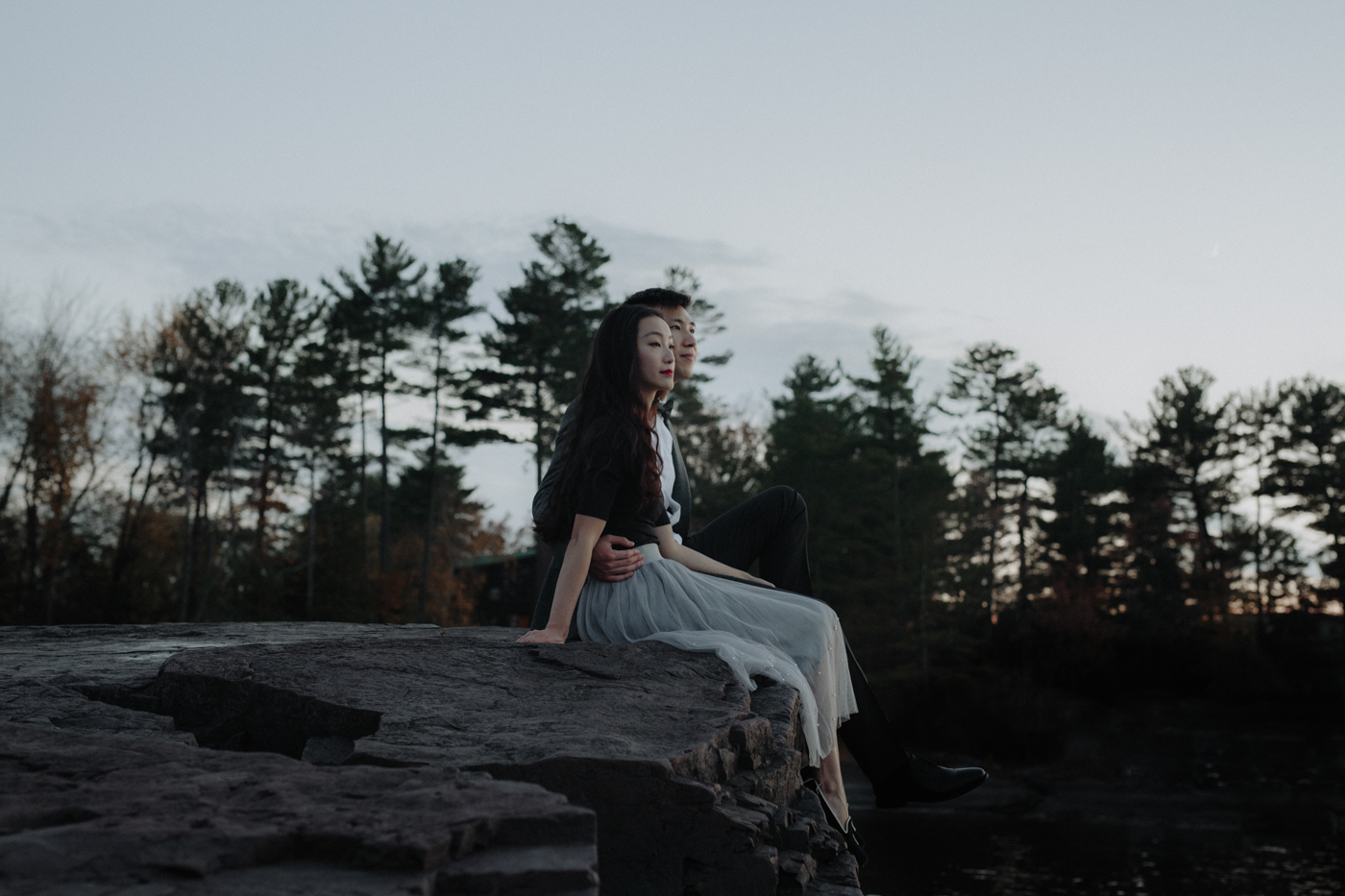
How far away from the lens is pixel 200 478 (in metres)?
28.0

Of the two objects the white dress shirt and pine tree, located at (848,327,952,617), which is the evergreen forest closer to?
pine tree, located at (848,327,952,617)

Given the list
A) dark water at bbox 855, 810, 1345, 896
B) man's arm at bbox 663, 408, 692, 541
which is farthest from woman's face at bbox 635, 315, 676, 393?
dark water at bbox 855, 810, 1345, 896

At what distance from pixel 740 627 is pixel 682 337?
1.45 meters

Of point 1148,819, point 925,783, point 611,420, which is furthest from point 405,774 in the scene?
point 1148,819

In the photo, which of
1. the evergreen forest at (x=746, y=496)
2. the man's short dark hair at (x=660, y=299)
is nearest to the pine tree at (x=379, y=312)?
the evergreen forest at (x=746, y=496)

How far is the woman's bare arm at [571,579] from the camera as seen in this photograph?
3170mm

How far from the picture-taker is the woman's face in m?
3.45

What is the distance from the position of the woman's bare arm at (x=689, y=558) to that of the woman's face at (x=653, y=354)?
517mm

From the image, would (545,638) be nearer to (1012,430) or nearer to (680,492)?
(680,492)

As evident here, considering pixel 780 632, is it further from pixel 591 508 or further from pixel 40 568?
pixel 40 568

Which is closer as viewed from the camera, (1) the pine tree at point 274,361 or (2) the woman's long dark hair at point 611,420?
(2) the woman's long dark hair at point 611,420

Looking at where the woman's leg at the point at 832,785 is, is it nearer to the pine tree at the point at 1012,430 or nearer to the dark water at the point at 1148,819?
the dark water at the point at 1148,819

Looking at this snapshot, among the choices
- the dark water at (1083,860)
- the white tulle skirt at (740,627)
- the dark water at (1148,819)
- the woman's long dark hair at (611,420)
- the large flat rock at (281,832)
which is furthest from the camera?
the dark water at (1148,819)

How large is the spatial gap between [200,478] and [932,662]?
68.7 ft
